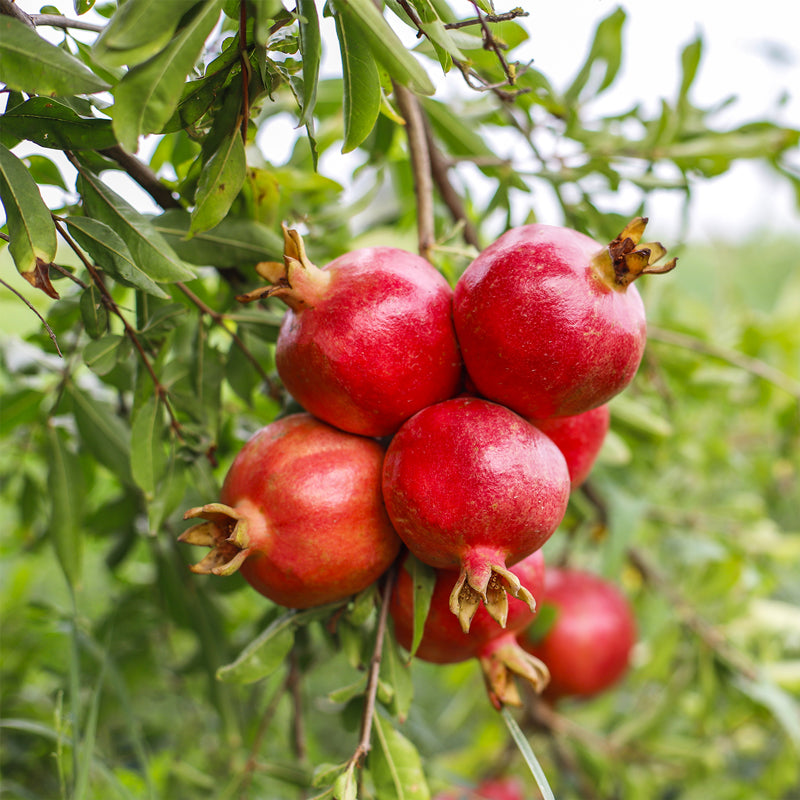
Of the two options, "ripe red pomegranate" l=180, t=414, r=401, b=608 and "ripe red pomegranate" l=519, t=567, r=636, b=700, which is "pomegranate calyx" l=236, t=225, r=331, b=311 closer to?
"ripe red pomegranate" l=180, t=414, r=401, b=608

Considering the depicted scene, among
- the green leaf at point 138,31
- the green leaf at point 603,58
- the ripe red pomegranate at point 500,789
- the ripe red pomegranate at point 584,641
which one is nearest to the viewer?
the green leaf at point 138,31

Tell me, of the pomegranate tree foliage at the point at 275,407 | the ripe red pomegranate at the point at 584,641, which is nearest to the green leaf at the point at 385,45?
the pomegranate tree foliage at the point at 275,407

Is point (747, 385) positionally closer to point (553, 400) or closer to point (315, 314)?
point (553, 400)

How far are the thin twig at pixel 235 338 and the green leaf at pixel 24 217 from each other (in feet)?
0.65

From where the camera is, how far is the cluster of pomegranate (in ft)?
1.84

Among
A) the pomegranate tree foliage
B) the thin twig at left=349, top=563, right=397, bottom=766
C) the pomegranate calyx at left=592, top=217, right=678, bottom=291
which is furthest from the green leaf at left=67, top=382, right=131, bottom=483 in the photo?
the pomegranate calyx at left=592, top=217, right=678, bottom=291

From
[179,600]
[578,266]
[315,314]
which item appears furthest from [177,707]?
[578,266]

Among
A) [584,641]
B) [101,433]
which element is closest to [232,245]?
[101,433]

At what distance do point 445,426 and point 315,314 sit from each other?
0.48ft

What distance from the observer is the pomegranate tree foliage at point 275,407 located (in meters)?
0.54

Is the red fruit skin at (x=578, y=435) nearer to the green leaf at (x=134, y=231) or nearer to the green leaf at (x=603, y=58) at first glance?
the green leaf at (x=134, y=231)

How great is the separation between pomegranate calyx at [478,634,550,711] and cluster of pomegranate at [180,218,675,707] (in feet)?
0.14

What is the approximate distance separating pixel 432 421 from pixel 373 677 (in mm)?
227

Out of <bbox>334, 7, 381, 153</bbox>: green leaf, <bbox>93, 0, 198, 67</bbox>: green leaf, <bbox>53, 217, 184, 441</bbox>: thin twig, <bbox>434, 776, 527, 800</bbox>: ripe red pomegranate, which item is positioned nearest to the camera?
<bbox>93, 0, 198, 67</bbox>: green leaf
